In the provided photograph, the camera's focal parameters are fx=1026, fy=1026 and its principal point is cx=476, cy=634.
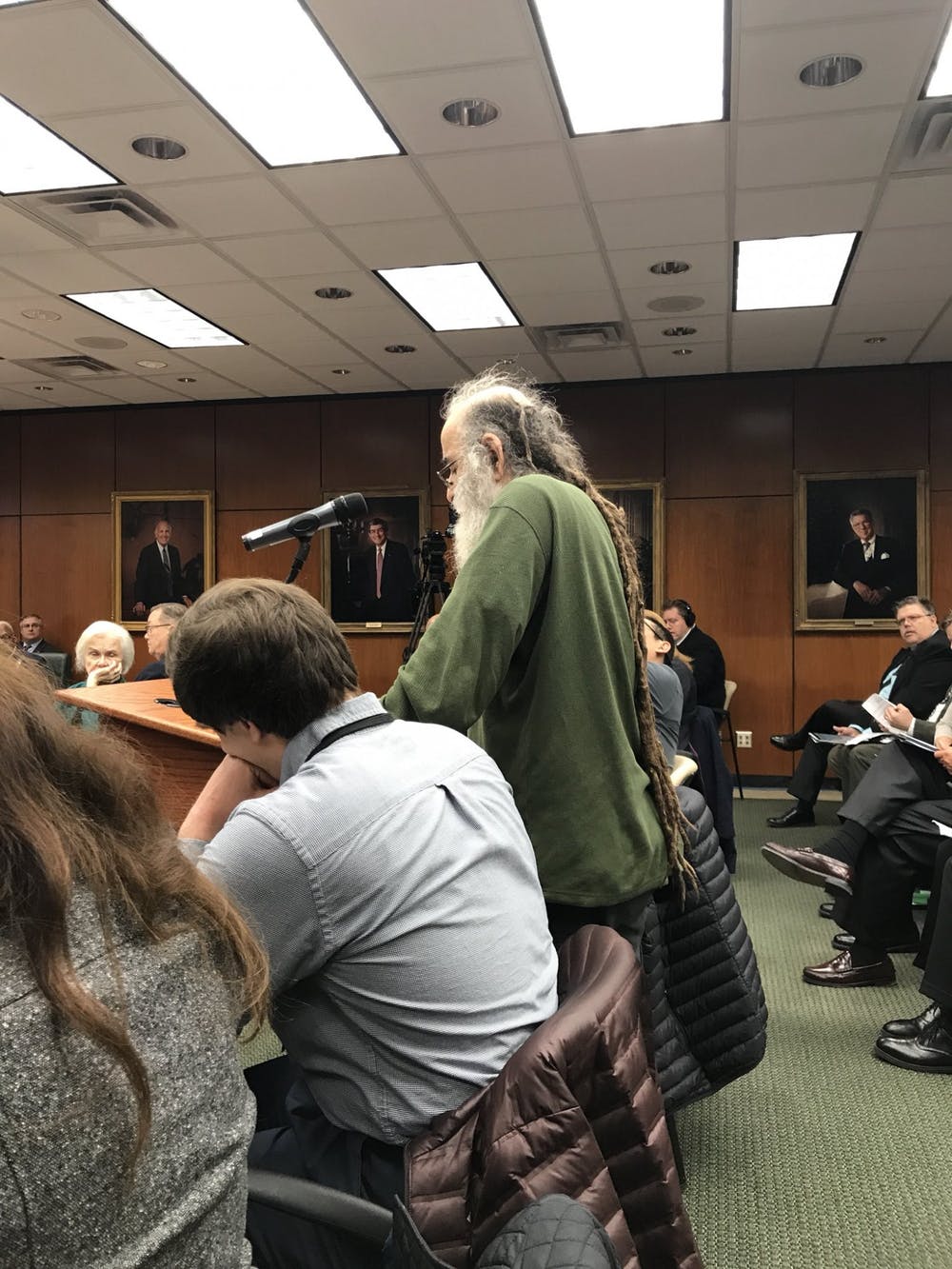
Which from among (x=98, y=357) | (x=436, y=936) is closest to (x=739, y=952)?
(x=436, y=936)

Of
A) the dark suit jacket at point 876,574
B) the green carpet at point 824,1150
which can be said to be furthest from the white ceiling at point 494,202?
the green carpet at point 824,1150

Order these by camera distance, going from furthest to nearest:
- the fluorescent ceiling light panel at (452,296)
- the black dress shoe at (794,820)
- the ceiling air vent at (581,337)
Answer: the ceiling air vent at (581,337), the black dress shoe at (794,820), the fluorescent ceiling light panel at (452,296)

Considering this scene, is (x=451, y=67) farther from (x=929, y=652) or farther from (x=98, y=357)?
(x=98, y=357)

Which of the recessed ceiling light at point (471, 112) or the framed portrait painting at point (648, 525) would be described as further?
the framed portrait painting at point (648, 525)

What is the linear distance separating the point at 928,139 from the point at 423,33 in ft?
6.87

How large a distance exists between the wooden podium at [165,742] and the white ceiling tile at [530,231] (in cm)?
358

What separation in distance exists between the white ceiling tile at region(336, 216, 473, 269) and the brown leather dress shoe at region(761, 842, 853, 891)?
3238mm

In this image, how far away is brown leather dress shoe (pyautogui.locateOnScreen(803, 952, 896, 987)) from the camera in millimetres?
3529

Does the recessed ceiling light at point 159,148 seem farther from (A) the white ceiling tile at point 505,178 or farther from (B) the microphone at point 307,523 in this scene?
(B) the microphone at point 307,523

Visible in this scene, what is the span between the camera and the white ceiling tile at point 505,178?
13.7ft

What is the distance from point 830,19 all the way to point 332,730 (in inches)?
126

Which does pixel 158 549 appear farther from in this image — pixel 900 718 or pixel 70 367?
pixel 900 718

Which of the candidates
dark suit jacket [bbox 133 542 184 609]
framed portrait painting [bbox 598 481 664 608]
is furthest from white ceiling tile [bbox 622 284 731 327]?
dark suit jacket [bbox 133 542 184 609]

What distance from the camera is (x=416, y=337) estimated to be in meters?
6.82
